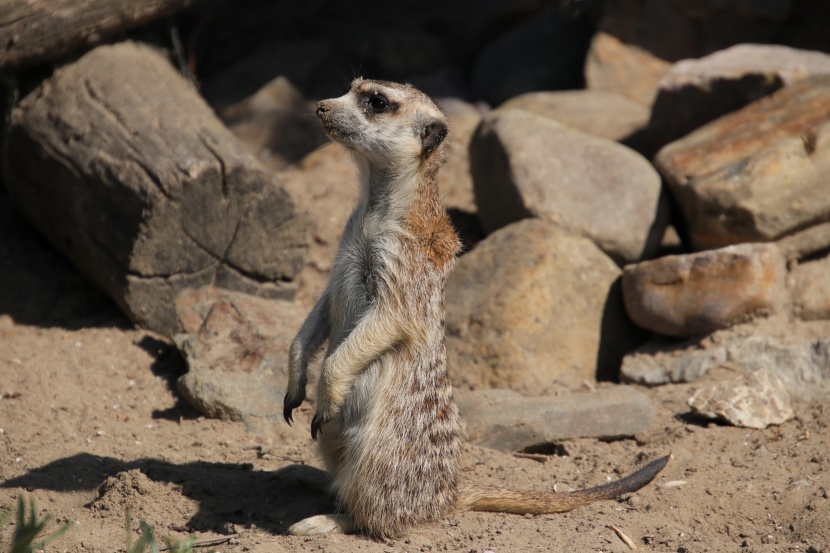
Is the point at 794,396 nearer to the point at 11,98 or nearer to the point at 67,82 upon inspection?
the point at 67,82

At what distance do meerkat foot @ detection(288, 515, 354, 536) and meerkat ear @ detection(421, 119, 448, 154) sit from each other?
5.01ft

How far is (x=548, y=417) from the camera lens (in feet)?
14.4

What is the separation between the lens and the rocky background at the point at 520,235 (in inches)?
183

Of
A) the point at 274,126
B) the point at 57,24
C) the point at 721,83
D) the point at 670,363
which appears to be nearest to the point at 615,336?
the point at 670,363

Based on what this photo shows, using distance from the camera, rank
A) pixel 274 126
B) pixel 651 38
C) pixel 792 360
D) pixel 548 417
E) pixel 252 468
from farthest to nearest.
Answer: pixel 651 38
pixel 274 126
pixel 792 360
pixel 548 417
pixel 252 468

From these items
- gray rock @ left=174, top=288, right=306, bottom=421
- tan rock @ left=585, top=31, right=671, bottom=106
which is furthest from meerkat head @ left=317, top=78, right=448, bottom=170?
tan rock @ left=585, top=31, right=671, bottom=106

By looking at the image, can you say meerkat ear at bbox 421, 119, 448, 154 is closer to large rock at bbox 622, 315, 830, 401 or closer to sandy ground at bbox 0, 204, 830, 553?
sandy ground at bbox 0, 204, 830, 553

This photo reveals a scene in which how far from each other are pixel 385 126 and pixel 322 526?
5.33ft

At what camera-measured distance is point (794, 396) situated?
470 centimetres

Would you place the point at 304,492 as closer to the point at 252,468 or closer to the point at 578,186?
Answer: the point at 252,468

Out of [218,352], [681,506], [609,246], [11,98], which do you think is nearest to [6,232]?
[11,98]

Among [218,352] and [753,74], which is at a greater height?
[753,74]

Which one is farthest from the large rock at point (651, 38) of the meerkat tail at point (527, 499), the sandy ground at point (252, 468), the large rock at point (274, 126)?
the meerkat tail at point (527, 499)

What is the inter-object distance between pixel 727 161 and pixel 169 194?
10.9 ft
